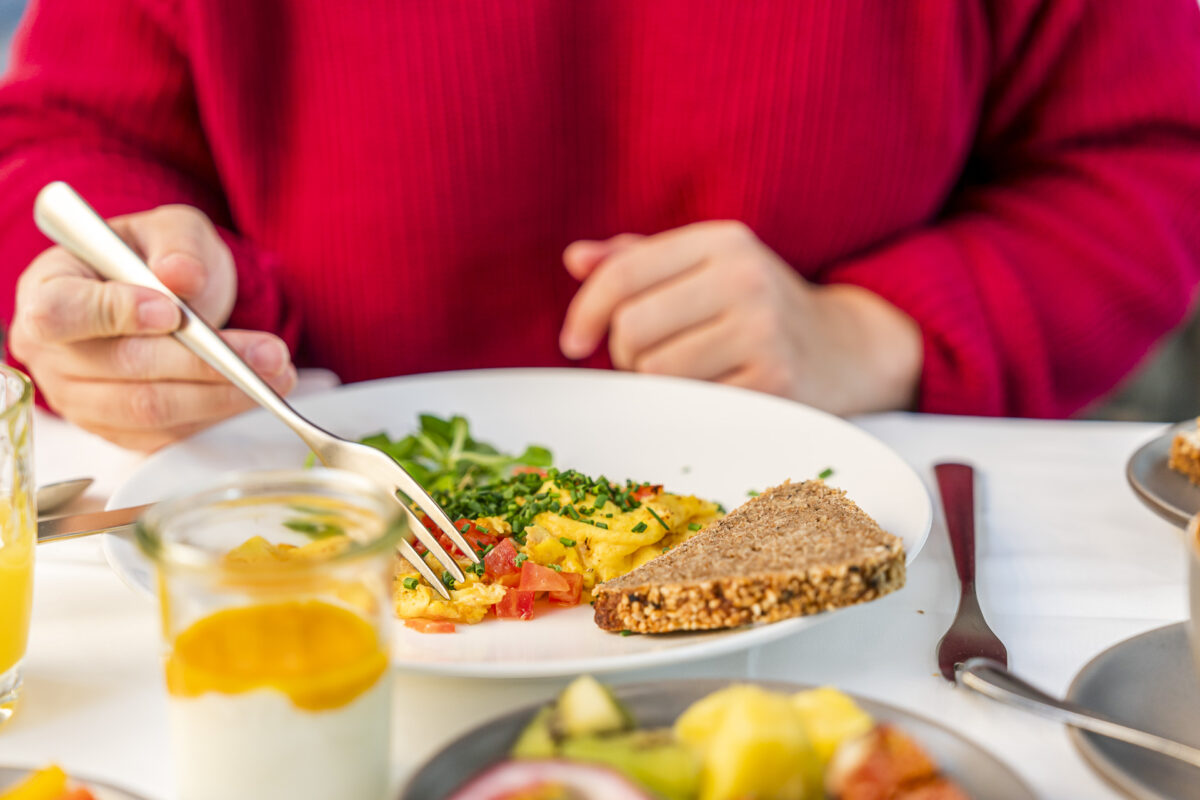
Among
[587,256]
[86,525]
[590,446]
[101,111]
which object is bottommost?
[590,446]

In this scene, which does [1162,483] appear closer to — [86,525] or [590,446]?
[590,446]

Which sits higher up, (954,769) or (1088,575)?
Answer: (954,769)

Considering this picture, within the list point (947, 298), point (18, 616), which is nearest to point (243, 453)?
point (18, 616)

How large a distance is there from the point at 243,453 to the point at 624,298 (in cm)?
52

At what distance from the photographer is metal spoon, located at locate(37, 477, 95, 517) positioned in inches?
44.2

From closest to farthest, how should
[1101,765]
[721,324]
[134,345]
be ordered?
[1101,765], [134,345], [721,324]

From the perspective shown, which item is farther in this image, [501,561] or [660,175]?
[660,175]

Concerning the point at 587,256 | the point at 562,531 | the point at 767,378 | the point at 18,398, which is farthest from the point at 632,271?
the point at 18,398

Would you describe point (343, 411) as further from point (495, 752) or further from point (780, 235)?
point (495, 752)

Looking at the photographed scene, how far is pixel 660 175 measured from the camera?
5.47ft

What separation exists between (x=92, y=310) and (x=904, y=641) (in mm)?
887

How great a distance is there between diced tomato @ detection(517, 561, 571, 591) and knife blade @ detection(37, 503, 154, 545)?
1.07 feet

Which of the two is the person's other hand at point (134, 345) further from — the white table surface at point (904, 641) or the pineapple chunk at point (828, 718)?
the pineapple chunk at point (828, 718)

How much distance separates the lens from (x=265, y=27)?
1613 mm
